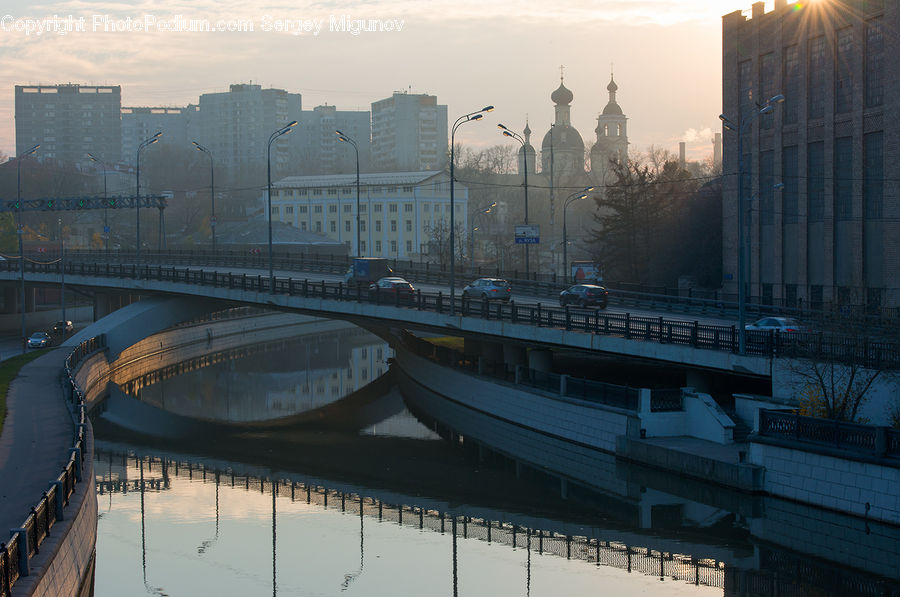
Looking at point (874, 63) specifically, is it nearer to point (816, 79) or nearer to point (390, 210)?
point (816, 79)

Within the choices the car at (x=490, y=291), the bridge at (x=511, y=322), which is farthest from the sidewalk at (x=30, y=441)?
the car at (x=490, y=291)

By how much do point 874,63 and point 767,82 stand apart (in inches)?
344

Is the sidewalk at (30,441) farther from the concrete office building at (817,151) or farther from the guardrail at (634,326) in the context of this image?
the concrete office building at (817,151)

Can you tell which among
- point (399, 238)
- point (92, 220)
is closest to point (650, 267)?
point (399, 238)

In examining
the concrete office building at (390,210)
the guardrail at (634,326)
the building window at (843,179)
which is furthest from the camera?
the concrete office building at (390,210)

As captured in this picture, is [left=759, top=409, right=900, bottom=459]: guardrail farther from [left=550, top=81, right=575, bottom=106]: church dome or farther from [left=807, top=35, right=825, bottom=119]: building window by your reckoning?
[left=550, top=81, right=575, bottom=106]: church dome

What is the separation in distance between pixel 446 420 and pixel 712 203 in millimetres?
28147

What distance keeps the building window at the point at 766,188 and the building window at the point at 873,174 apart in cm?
727

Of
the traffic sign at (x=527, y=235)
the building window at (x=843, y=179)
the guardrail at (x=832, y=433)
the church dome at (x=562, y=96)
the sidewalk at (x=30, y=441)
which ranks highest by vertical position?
the church dome at (x=562, y=96)

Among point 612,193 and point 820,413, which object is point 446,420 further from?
point 612,193

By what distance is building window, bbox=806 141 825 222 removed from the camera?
53.5 meters

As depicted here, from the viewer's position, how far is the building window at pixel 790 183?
182ft

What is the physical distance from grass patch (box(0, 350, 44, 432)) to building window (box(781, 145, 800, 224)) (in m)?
39.7

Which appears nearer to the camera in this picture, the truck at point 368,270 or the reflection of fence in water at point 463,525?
the reflection of fence in water at point 463,525
